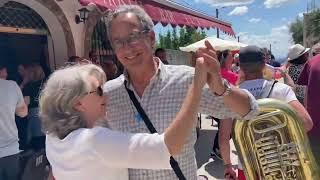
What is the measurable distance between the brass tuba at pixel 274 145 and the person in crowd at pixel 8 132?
261 cm

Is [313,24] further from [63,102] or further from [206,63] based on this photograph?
[63,102]

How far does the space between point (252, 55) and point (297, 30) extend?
205 feet

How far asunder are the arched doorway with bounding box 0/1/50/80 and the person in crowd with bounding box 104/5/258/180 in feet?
15.3

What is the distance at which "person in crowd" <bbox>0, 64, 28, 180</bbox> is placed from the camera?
384 centimetres

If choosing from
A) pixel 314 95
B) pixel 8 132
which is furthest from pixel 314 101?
pixel 8 132

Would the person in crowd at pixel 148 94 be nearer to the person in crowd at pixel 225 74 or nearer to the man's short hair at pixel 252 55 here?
the man's short hair at pixel 252 55

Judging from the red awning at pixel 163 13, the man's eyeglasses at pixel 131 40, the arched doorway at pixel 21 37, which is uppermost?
the red awning at pixel 163 13

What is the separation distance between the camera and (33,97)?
5.36 metres

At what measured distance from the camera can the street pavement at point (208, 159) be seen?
5703 millimetres

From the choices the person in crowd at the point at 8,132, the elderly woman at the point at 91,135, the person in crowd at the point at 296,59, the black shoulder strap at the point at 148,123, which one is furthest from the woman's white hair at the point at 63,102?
the person in crowd at the point at 296,59

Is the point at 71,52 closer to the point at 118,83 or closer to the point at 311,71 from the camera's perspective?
the point at 311,71

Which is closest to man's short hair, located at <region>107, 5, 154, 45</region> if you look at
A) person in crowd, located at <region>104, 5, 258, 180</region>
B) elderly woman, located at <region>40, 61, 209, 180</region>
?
person in crowd, located at <region>104, 5, 258, 180</region>

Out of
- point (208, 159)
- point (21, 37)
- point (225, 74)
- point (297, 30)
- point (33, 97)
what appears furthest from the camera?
point (297, 30)

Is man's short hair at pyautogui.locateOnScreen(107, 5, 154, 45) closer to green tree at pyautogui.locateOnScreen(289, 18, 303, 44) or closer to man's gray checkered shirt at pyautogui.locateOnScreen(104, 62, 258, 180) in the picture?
man's gray checkered shirt at pyautogui.locateOnScreen(104, 62, 258, 180)
